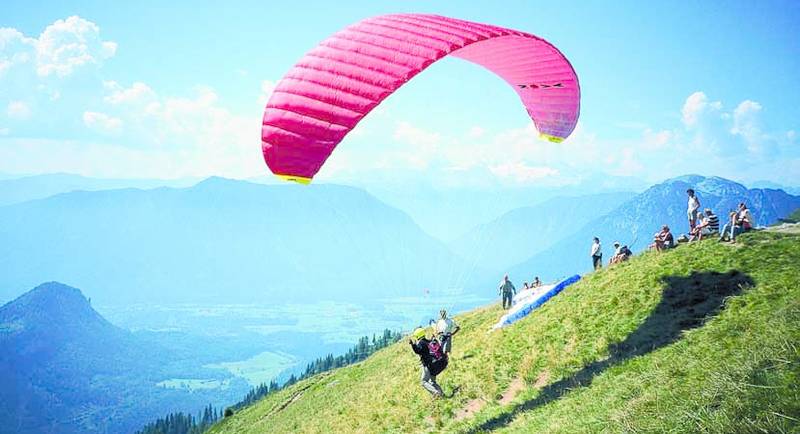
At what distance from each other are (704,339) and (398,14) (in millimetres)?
10035

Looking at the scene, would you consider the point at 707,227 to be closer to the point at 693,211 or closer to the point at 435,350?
the point at 693,211

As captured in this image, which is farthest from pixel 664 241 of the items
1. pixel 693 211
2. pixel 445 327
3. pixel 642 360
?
pixel 642 360

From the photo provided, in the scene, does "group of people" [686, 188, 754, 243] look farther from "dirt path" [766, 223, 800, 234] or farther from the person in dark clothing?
the person in dark clothing

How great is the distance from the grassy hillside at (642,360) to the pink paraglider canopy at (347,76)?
691cm

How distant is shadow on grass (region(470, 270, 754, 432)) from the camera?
11078 millimetres

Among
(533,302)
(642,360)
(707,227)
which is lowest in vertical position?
(533,302)

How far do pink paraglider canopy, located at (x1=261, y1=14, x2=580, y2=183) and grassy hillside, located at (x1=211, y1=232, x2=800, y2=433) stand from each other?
6.91m

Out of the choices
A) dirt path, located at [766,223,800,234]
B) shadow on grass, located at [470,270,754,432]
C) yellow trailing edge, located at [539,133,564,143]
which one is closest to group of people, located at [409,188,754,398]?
dirt path, located at [766,223,800,234]

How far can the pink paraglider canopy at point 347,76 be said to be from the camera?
32.1 feet

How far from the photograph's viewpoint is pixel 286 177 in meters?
9.81

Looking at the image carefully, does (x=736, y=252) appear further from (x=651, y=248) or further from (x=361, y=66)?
(x=361, y=66)

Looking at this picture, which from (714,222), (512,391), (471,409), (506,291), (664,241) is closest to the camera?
(471,409)

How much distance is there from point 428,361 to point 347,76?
7.78 metres

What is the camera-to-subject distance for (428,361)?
43.6 feet
